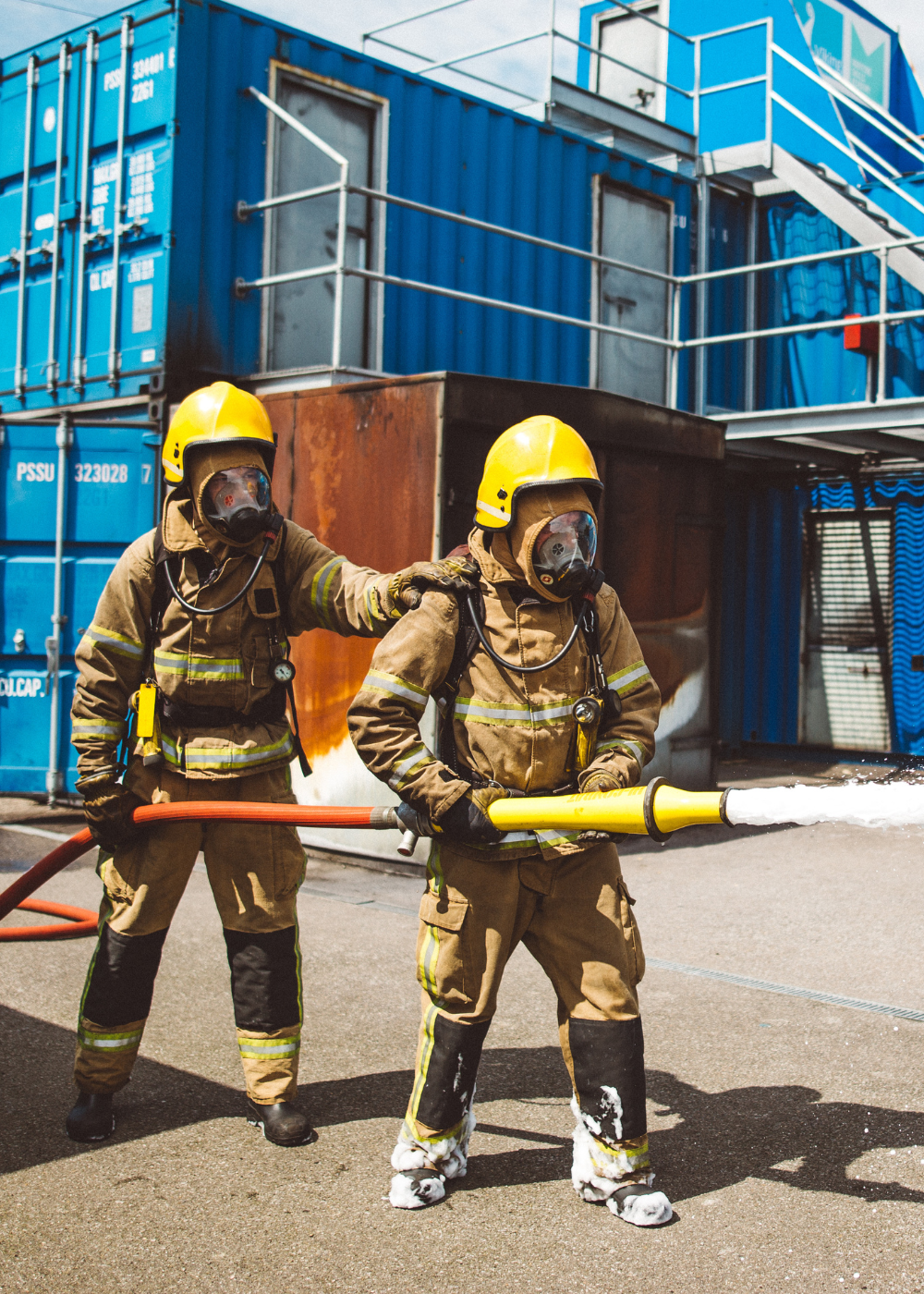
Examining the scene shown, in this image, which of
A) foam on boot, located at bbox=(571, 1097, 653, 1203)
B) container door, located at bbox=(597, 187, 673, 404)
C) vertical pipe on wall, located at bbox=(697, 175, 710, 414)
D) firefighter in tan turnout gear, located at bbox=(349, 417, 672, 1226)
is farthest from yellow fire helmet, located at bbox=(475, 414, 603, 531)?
vertical pipe on wall, located at bbox=(697, 175, 710, 414)

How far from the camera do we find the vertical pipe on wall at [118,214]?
8.88 meters

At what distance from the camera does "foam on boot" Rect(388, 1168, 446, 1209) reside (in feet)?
10.3

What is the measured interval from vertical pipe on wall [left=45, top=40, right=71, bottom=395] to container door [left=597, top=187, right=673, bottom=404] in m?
4.87

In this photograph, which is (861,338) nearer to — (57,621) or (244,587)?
(57,621)

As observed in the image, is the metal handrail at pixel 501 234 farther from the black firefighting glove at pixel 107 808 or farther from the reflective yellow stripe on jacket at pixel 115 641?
the black firefighting glove at pixel 107 808

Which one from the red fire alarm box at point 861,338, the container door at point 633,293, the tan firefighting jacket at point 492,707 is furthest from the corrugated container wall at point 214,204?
the tan firefighting jacket at point 492,707

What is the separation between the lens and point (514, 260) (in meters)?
11.1

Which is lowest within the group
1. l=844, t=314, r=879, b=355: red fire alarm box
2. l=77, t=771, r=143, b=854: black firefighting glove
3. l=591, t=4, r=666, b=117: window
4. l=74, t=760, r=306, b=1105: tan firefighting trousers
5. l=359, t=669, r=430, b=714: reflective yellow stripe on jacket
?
l=74, t=760, r=306, b=1105: tan firefighting trousers

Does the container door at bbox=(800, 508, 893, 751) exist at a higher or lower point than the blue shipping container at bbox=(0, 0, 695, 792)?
lower

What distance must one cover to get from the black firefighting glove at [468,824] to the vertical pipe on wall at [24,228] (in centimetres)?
803

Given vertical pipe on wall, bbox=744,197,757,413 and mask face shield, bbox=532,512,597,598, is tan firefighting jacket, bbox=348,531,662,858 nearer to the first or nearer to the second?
mask face shield, bbox=532,512,597,598

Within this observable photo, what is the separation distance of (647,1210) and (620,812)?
3.33 ft

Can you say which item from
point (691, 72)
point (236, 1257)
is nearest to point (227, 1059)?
point (236, 1257)

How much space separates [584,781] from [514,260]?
28.8 ft
